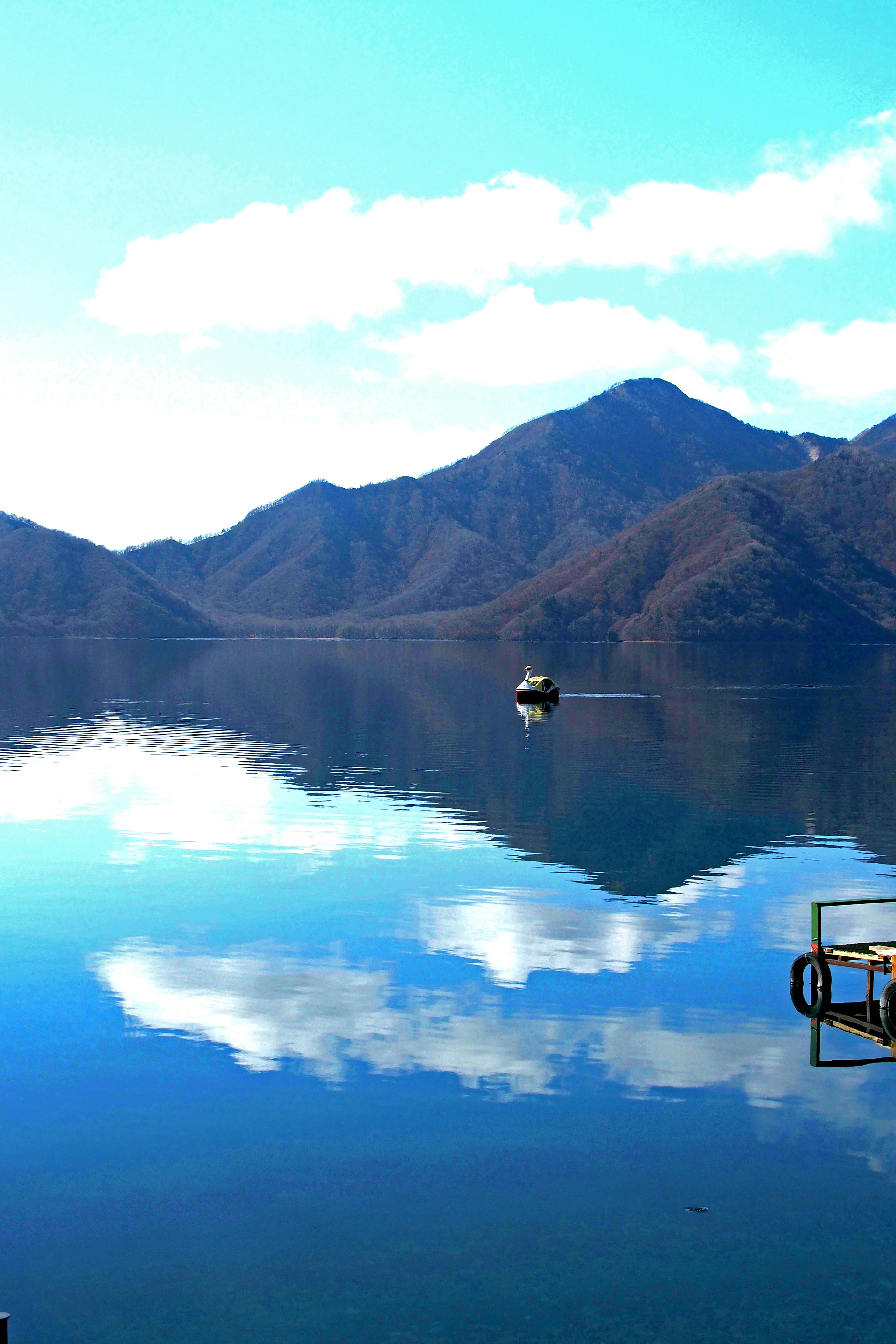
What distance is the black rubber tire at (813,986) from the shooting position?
83.3 feet

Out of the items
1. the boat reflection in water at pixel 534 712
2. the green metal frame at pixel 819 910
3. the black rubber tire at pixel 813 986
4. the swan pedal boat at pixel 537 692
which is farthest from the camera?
the swan pedal boat at pixel 537 692

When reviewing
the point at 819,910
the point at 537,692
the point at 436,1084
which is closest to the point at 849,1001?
the point at 819,910

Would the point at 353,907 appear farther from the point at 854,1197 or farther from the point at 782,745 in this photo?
the point at 782,745

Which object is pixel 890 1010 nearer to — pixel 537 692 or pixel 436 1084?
pixel 436 1084

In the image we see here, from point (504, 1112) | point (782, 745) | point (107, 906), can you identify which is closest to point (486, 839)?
point (107, 906)

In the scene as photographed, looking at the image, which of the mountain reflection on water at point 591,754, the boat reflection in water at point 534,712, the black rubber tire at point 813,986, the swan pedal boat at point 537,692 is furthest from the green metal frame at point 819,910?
the swan pedal boat at point 537,692

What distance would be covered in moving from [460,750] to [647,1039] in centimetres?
5750

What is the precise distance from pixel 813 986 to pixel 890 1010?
3.17m

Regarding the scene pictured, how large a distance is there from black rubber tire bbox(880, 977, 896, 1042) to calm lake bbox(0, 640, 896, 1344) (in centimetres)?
88

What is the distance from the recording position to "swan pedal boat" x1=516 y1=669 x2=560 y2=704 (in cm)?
13050

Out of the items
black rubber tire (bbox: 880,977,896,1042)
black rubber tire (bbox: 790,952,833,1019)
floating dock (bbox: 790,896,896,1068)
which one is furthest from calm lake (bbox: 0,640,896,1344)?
black rubber tire (bbox: 880,977,896,1042)

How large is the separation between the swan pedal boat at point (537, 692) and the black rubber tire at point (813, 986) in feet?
337

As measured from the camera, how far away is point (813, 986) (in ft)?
85.4

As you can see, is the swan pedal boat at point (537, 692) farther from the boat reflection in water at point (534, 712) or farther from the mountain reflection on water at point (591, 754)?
the mountain reflection on water at point (591, 754)
